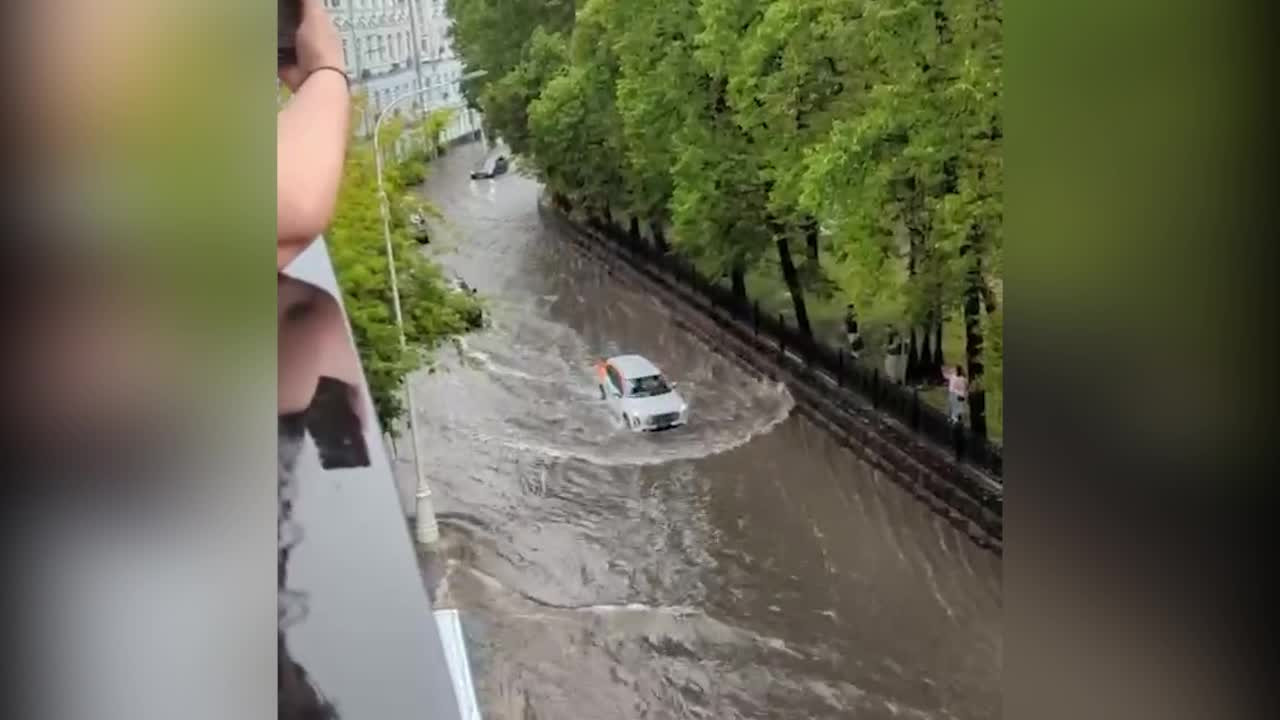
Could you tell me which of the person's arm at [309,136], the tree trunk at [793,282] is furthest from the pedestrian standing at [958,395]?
the person's arm at [309,136]

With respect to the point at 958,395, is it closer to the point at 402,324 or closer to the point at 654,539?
the point at 654,539

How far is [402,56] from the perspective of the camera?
8.59 ft

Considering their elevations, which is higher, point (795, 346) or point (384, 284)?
point (384, 284)

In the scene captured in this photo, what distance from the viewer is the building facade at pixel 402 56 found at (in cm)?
Answer: 250

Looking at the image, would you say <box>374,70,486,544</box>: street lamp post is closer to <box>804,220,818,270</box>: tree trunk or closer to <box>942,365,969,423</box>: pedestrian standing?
<box>804,220,818,270</box>: tree trunk

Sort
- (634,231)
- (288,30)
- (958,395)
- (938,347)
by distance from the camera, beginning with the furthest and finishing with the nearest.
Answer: (634,231), (938,347), (958,395), (288,30)

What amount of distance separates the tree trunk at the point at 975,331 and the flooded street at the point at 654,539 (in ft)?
0.85

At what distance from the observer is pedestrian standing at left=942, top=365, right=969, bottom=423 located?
2922 mm

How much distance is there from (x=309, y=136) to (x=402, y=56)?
31cm

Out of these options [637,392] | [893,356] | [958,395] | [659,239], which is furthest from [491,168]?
[958,395]

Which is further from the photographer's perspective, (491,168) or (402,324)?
(491,168)

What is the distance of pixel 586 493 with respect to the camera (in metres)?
2.82
